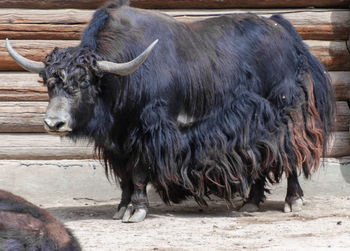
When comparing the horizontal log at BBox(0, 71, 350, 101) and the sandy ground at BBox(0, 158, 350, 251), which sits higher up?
the horizontal log at BBox(0, 71, 350, 101)

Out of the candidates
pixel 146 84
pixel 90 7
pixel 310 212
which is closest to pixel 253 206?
pixel 310 212

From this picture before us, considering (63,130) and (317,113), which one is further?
(317,113)

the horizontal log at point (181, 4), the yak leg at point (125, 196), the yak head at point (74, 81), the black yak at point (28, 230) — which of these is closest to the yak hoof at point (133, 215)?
the yak leg at point (125, 196)

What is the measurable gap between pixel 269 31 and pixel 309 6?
3.34 ft

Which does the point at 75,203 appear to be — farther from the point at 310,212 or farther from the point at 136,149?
the point at 310,212

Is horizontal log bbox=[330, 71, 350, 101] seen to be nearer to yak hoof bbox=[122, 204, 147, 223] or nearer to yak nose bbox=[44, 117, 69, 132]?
yak hoof bbox=[122, 204, 147, 223]

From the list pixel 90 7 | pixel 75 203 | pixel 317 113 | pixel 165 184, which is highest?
pixel 90 7

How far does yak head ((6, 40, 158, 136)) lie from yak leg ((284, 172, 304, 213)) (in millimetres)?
1817

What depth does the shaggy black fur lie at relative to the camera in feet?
19.5

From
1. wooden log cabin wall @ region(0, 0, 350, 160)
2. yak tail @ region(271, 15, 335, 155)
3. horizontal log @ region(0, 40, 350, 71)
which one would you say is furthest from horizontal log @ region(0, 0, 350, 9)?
yak tail @ region(271, 15, 335, 155)

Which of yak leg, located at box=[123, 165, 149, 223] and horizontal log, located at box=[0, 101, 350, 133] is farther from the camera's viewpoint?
horizontal log, located at box=[0, 101, 350, 133]

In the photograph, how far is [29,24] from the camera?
282 inches

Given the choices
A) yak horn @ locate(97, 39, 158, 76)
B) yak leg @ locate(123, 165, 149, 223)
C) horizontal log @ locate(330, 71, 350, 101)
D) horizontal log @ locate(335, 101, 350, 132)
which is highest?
yak horn @ locate(97, 39, 158, 76)

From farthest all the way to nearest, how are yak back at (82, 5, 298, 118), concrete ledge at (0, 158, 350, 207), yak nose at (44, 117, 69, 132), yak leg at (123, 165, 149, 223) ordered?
concrete ledge at (0, 158, 350, 207), yak leg at (123, 165, 149, 223), yak back at (82, 5, 298, 118), yak nose at (44, 117, 69, 132)
